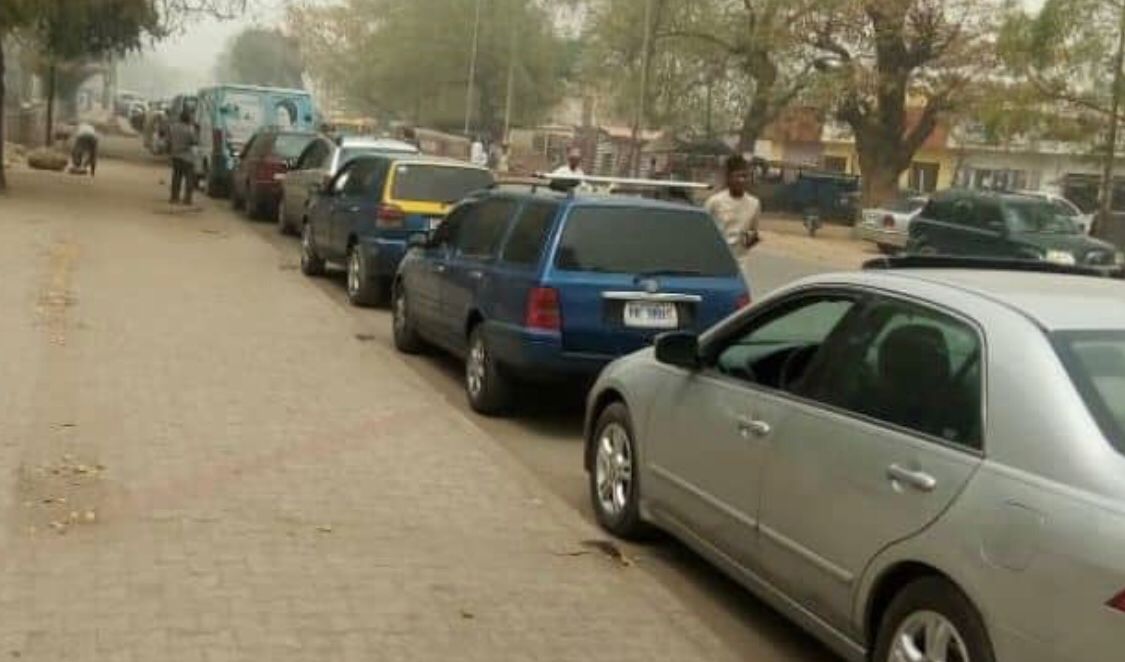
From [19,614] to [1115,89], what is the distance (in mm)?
25445

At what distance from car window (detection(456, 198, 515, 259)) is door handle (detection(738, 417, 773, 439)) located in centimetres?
435

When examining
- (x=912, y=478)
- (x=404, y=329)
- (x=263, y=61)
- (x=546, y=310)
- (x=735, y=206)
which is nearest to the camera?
(x=912, y=478)

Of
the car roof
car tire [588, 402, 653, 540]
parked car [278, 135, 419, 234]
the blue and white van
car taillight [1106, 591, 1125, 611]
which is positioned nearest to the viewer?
car taillight [1106, 591, 1125, 611]

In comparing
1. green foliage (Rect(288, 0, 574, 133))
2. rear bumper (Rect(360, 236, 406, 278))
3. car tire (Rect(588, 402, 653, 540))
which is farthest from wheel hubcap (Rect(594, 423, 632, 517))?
green foliage (Rect(288, 0, 574, 133))

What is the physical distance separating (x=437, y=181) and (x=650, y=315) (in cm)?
612

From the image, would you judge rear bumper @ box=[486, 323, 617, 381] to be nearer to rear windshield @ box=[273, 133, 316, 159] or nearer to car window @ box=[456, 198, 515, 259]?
car window @ box=[456, 198, 515, 259]

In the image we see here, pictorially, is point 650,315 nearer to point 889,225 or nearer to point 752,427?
point 752,427

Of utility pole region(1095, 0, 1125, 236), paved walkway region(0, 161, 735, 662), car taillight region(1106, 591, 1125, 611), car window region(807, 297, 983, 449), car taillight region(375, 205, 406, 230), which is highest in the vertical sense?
utility pole region(1095, 0, 1125, 236)

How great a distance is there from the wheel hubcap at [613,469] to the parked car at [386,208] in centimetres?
731

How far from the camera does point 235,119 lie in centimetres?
3166

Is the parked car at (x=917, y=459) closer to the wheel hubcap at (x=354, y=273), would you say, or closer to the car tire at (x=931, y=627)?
the car tire at (x=931, y=627)

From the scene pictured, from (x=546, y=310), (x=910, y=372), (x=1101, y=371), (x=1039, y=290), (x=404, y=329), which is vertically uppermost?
(x=1039, y=290)

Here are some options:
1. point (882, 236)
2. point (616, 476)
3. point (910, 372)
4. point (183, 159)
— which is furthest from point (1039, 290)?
point (882, 236)

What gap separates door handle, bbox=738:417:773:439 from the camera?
16.6 ft
